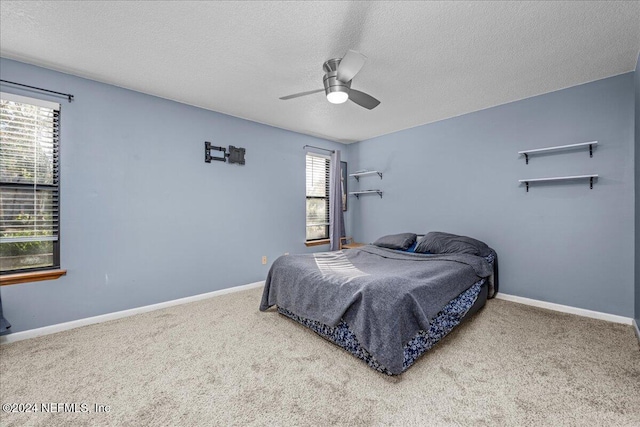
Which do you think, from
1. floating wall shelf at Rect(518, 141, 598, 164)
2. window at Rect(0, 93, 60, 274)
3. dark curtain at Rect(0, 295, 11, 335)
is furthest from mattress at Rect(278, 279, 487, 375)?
window at Rect(0, 93, 60, 274)

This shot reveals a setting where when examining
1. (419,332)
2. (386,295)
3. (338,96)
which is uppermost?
(338,96)

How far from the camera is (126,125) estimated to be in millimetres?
2857

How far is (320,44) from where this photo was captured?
2068 mm

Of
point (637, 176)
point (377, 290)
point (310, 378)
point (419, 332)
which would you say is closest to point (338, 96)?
point (377, 290)

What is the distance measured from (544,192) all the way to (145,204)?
4517 millimetres

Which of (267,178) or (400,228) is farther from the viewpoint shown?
(400,228)

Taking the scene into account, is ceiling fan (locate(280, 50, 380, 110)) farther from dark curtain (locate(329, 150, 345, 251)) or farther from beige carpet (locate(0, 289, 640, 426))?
dark curtain (locate(329, 150, 345, 251))

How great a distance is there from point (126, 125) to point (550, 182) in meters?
4.72

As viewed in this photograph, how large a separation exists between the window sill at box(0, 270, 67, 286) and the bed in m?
1.94

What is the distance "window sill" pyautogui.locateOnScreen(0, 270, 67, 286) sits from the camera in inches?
89.4

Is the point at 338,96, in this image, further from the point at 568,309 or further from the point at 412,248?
the point at 568,309

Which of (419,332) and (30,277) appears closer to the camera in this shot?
(419,332)

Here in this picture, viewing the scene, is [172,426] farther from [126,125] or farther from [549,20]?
[549,20]

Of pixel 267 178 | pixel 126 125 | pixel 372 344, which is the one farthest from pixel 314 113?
pixel 372 344
